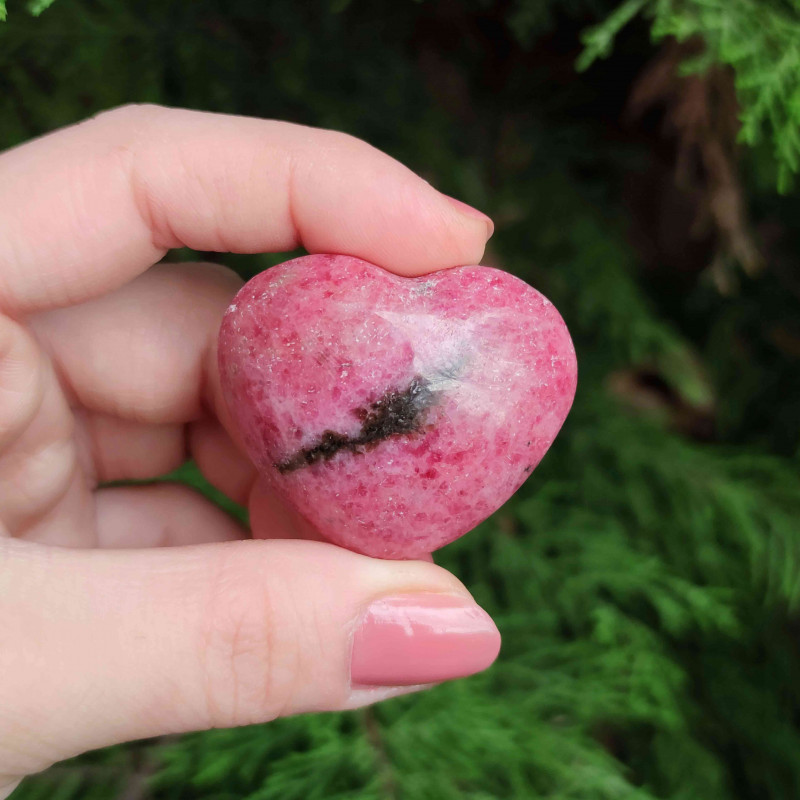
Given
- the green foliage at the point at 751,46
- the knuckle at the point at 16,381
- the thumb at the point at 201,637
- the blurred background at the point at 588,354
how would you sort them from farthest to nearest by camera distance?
1. the blurred background at the point at 588,354
2. the green foliage at the point at 751,46
3. the knuckle at the point at 16,381
4. the thumb at the point at 201,637

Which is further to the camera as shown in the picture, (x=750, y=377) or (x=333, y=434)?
(x=750, y=377)

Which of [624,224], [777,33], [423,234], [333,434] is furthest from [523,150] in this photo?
[333,434]

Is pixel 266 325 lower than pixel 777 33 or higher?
lower

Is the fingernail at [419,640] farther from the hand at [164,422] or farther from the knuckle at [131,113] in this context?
the knuckle at [131,113]

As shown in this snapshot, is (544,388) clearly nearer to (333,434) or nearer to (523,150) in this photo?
(333,434)

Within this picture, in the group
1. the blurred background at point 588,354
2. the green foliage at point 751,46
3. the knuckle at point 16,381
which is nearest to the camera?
the knuckle at point 16,381

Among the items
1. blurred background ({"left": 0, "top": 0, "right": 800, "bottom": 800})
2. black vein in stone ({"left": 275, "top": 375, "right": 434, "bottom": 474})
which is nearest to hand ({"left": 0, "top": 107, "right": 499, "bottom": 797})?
black vein in stone ({"left": 275, "top": 375, "right": 434, "bottom": 474})

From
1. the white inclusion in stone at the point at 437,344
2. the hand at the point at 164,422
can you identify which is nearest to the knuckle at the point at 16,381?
the hand at the point at 164,422

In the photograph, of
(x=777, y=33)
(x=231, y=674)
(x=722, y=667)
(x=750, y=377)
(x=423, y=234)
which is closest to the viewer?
(x=231, y=674)
